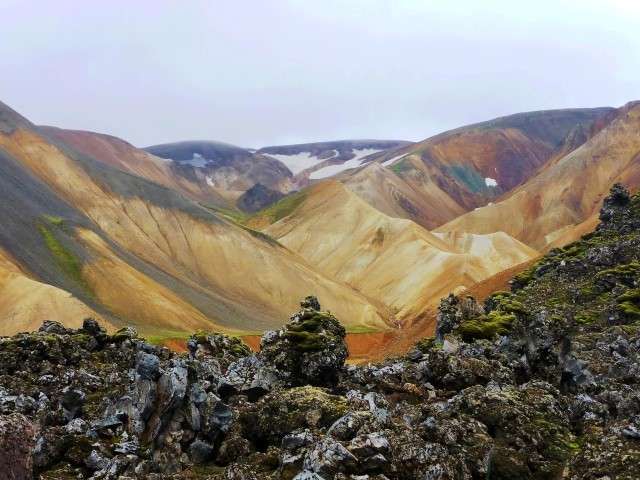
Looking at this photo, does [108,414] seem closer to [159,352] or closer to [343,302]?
[159,352]

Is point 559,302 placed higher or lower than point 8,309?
higher

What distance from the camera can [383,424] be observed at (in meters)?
15.2

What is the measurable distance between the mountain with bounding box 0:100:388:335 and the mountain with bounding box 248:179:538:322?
11873 mm

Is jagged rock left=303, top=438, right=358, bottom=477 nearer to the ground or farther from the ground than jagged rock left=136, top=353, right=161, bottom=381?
nearer to the ground

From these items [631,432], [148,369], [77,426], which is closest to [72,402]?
[77,426]

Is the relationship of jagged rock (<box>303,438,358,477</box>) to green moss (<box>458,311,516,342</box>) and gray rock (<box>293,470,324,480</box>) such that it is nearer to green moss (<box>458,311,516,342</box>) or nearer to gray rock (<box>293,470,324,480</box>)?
gray rock (<box>293,470,324,480</box>)

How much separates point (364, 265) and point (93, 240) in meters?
80.5

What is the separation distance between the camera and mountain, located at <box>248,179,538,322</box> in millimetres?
137875

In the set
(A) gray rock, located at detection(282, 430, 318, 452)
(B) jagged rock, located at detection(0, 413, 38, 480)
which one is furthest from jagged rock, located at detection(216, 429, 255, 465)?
(B) jagged rock, located at detection(0, 413, 38, 480)

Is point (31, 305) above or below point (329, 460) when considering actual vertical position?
below

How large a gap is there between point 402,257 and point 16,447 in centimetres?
15223

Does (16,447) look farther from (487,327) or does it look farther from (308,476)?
(487,327)

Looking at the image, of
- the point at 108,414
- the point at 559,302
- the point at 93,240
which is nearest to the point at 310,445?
the point at 108,414

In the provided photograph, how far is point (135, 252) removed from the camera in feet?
430
